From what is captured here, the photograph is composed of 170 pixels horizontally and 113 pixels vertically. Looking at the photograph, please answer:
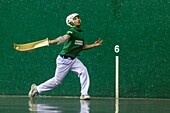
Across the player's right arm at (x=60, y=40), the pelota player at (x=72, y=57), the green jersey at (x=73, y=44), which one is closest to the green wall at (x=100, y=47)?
the pelota player at (x=72, y=57)

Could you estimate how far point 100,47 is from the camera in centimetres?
1298

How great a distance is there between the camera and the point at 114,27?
12945 millimetres

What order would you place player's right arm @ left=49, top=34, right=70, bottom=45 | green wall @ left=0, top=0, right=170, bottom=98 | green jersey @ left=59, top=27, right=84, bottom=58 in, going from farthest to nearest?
green wall @ left=0, top=0, right=170, bottom=98 < green jersey @ left=59, top=27, right=84, bottom=58 < player's right arm @ left=49, top=34, right=70, bottom=45

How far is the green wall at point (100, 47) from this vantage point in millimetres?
12820

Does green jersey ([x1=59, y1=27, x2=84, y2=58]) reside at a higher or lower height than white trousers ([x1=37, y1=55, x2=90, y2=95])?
higher

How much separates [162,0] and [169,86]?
1.81 metres

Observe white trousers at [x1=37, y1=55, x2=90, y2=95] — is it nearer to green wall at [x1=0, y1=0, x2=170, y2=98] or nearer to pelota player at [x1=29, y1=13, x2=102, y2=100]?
pelota player at [x1=29, y1=13, x2=102, y2=100]

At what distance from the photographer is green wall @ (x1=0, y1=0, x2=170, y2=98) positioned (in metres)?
12.8

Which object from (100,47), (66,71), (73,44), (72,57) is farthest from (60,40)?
(100,47)

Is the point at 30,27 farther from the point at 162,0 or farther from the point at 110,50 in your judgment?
the point at 162,0

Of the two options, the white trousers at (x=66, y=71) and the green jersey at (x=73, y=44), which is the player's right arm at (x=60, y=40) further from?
the white trousers at (x=66, y=71)

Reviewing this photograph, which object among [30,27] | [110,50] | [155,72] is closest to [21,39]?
[30,27]

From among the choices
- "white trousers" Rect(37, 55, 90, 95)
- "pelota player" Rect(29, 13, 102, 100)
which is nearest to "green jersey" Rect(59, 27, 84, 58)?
"pelota player" Rect(29, 13, 102, 100)

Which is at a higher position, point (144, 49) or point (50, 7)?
point (50, 7)
